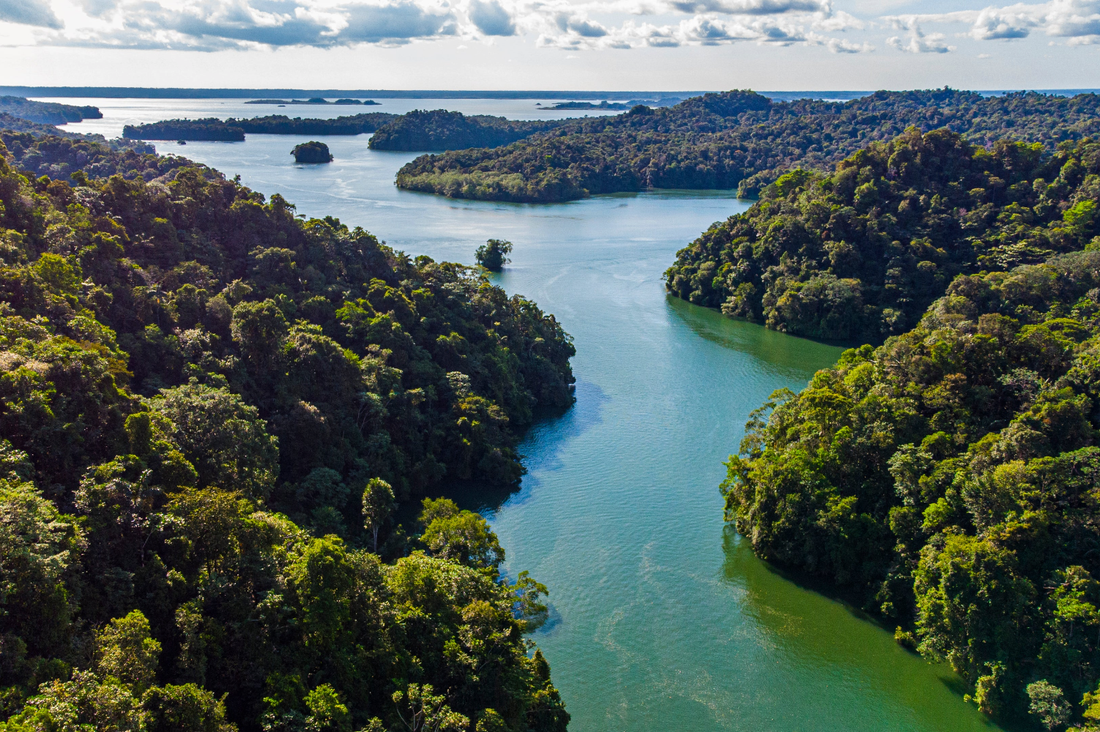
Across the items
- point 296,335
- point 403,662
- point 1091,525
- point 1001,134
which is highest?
point 1001,134

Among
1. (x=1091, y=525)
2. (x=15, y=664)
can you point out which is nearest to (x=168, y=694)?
(x=15, y=664)

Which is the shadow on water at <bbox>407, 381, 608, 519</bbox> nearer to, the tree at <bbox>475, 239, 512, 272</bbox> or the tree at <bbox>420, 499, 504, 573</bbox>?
the tree at <bbox>420, 499, 504, 573</bbox>

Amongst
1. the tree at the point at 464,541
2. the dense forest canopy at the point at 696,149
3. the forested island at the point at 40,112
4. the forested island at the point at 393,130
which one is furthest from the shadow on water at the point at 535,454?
the forested island at the point at 40,112

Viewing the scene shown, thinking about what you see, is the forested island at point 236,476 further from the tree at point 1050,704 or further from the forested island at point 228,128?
the forested island at point 228,128

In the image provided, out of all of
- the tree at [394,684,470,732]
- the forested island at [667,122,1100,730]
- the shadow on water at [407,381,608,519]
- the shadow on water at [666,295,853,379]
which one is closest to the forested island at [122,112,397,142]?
the shadow on water at [666,295,853,379]

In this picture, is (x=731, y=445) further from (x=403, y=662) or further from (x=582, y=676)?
(x=403, y=662)

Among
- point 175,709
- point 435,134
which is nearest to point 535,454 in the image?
point 175,709
